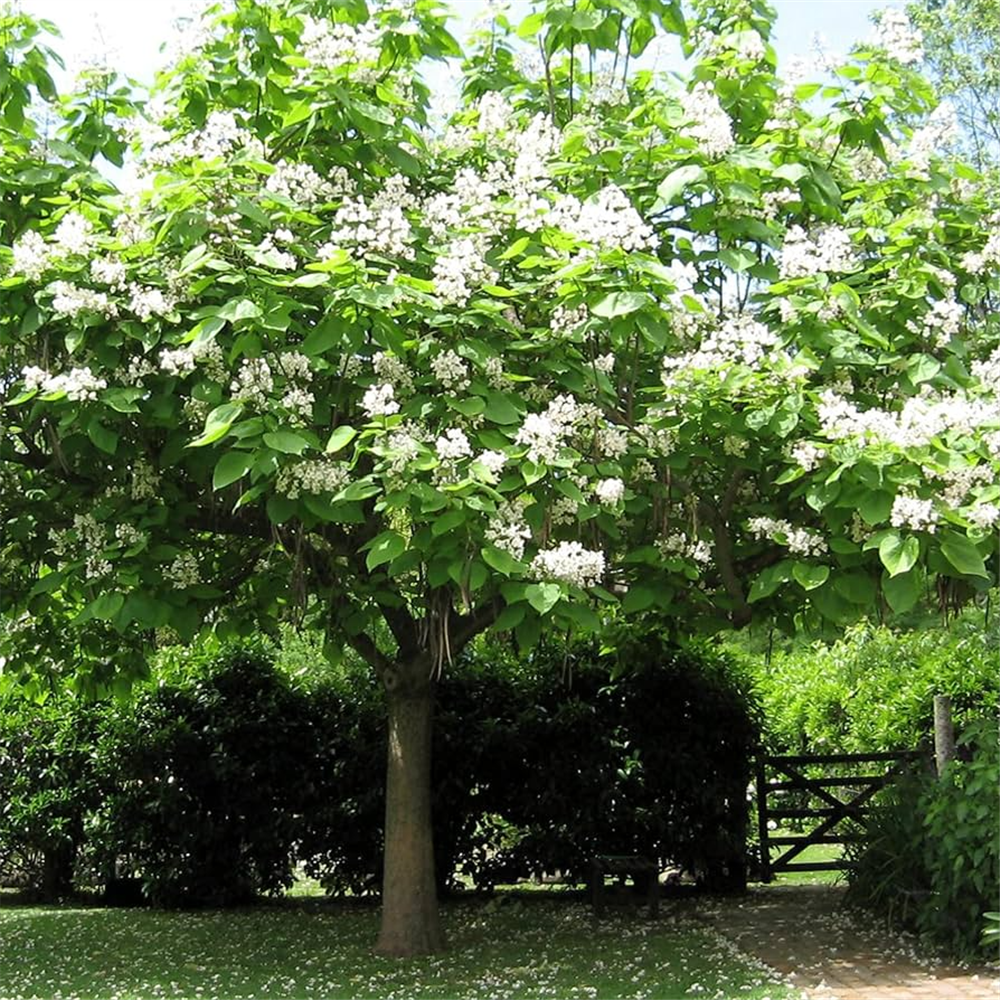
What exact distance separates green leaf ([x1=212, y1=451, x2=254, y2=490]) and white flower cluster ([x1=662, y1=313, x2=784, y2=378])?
189cm

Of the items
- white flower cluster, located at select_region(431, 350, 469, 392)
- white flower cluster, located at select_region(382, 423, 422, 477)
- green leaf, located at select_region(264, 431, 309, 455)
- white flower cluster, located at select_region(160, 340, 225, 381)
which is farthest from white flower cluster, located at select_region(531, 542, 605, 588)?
white flower cluster, located at select_region(160, 340, 225, 381)

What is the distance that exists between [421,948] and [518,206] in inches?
174

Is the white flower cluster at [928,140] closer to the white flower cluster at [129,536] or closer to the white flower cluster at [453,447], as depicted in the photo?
the white flower cluster at [453,447]

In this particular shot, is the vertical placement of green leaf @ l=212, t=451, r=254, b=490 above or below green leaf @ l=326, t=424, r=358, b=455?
below

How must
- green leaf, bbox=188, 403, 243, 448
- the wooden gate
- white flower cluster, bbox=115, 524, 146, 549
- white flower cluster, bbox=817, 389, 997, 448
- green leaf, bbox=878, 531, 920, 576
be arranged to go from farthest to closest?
A: the wooden gate
white flower cluster, bbox=115, 524, 146, 549
white flower cluster, bbox=817, 389, 997, 448
green leaf, bbox=188, 403, 243, 448
green leaf, bbox=878, 531, 920, 576

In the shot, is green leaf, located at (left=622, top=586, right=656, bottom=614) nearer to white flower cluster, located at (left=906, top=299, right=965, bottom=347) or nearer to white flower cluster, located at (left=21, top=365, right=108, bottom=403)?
white flower cluster, located at (left=906, top=299, right=965, bottom=347)

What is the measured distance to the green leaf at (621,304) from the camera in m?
5.45

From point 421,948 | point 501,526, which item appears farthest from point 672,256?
point 421,948

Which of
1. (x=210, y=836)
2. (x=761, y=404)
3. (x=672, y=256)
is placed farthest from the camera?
(x=210, y=836)

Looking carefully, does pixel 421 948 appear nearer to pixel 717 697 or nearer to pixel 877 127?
pixel 717 697

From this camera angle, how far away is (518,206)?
6121 mm

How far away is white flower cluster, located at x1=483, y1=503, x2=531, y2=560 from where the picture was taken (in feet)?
17.8

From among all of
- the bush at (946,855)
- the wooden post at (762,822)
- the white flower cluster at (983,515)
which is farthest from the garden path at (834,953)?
the white flower cluster at (983,515)

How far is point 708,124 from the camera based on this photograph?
240 inches
